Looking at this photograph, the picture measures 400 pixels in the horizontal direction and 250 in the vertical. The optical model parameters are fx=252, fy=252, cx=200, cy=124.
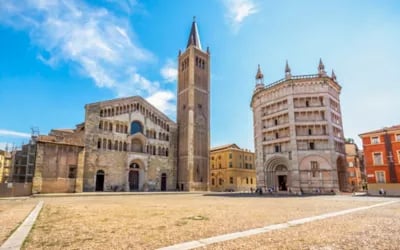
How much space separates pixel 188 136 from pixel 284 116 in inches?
764

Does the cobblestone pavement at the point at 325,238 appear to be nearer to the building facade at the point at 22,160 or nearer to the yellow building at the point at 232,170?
the building facade at the point at 22,160

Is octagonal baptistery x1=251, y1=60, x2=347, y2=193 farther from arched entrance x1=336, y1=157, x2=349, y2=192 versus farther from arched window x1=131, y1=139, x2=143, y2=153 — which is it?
arched window x1=131, y1=139, x2=143, y2=153

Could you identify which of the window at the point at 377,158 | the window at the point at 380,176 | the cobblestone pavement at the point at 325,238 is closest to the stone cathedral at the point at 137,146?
the window at the point at 380,176

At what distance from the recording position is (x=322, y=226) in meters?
9.34

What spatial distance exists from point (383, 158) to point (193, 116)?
110 feet

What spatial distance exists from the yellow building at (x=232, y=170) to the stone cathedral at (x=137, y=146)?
49.9 feet

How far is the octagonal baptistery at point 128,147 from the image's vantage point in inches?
1686

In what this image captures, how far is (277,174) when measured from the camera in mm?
44344

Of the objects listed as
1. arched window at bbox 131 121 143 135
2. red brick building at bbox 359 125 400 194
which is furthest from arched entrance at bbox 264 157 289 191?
arched window at bbox 131 121 143 135

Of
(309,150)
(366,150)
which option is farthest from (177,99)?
(366,150)

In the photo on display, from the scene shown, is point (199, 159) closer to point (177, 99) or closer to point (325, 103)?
point (177, 99)

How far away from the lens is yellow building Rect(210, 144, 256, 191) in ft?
220

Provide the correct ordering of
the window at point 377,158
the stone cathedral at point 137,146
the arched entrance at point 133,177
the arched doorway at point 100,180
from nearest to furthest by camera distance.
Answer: the window at point 377,158 → the stone cathedral at point 137,146 → the arched doorway at point 100,180 → the arched entrance at point 133,177

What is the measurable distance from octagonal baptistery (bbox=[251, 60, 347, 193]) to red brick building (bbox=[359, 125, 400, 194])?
454 centimetres
